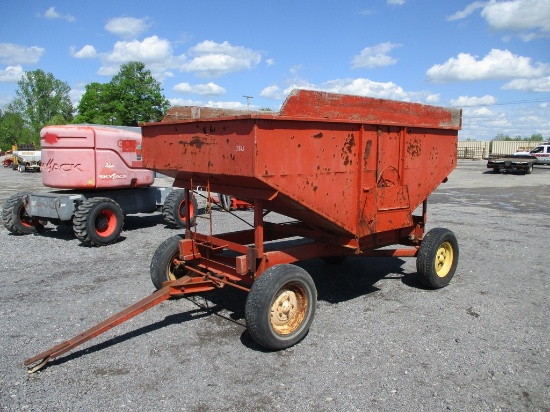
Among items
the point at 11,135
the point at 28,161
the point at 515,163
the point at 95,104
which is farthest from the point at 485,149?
the point at 11,135

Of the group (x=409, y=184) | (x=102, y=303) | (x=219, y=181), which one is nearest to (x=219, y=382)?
(x=219, y=181)

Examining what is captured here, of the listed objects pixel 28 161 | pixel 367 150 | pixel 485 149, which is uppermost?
pixel 485 149

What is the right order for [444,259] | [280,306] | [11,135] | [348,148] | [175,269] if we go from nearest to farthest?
[280,306] < [348,148] < [175,269] < [444,259] < [11,135]

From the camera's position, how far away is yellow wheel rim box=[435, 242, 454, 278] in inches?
247

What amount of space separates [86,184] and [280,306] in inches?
235

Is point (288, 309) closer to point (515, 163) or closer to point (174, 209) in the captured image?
point (174, 209)

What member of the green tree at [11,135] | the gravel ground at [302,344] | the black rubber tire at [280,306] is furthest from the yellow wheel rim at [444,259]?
the green tree at [11,135]

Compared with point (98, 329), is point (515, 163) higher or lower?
higher

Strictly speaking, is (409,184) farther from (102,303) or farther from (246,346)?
(102,303)

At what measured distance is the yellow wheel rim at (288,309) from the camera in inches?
173

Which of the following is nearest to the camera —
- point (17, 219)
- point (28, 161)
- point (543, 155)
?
point (17, 219)

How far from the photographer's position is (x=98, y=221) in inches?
342

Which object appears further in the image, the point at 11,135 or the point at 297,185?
the point at 11,135

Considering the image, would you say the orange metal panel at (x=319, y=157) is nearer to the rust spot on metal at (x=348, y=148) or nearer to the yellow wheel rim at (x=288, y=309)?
the rust spot on metal at (x=348, y=148)
